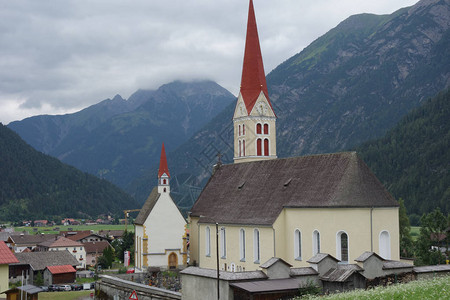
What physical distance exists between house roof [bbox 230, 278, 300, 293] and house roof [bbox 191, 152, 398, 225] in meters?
11.2

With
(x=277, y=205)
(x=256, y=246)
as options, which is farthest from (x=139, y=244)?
(x=277, y=205)

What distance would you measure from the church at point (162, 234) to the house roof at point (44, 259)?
74.0 ft

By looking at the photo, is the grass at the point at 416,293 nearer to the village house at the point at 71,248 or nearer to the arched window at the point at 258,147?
the arched window at the point at 258,147

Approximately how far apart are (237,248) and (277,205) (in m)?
6.81

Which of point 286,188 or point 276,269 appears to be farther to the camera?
point 286,188

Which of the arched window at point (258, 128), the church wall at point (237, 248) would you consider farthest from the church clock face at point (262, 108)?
the church wall at point (237, 248)

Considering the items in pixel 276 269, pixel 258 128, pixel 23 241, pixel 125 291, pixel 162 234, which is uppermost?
pixel 258 128

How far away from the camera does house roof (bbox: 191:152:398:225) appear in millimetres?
44188

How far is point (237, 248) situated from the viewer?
53750 mm

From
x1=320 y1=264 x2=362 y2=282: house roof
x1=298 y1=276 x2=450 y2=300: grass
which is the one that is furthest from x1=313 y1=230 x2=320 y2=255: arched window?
x1=298 y1=276 x2=450 y2=300: grass

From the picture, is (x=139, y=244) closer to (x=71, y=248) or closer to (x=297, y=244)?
(x=297, y=244)

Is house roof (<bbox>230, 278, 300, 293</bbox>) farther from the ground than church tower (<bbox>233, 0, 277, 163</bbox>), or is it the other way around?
church tower (<bbox>233, 0, 277, 163</bbox>)

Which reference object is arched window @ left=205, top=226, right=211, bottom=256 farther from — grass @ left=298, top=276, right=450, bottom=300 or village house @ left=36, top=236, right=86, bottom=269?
village house @ left=36, top=236, right=86, bottom=269

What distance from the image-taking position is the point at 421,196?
5822 inches
